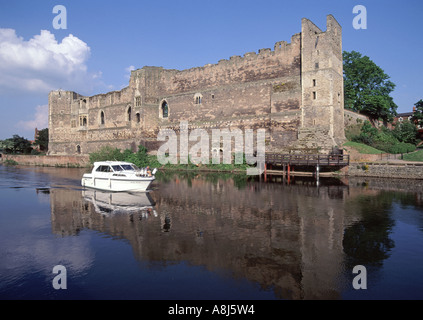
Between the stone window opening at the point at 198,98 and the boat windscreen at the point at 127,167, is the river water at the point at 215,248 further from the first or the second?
the stone window opening at the point at 198,98

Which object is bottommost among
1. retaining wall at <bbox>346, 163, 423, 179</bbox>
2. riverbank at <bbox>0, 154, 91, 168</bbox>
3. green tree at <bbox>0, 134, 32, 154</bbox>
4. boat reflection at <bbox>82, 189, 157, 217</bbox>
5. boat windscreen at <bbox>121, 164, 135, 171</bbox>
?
boat reflection at <bbox>82, 189, 157, 217</bbox>

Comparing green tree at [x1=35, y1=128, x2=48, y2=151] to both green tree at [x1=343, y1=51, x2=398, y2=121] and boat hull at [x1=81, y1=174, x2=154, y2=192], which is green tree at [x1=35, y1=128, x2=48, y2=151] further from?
green tree at [x1=343, y1=51, x2=398, y2=121]

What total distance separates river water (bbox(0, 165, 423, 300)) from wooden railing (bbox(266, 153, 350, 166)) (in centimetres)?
732

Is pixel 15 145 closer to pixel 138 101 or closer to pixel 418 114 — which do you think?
pixel 138 101

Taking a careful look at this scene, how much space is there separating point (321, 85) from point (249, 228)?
19.7m

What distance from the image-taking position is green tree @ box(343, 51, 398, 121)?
37562 mm

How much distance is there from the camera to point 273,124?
28.6 meters

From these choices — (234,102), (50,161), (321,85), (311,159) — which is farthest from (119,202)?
(50,161)

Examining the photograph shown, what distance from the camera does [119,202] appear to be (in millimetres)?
14453

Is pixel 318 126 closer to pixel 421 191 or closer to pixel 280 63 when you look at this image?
pixel 280 63

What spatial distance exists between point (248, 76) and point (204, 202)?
20.1 m

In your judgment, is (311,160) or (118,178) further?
(311,160)

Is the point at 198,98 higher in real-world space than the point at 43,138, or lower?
higher

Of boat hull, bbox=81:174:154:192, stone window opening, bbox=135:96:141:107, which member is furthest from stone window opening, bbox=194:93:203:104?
boat hull, bbox=81:174:154:192
